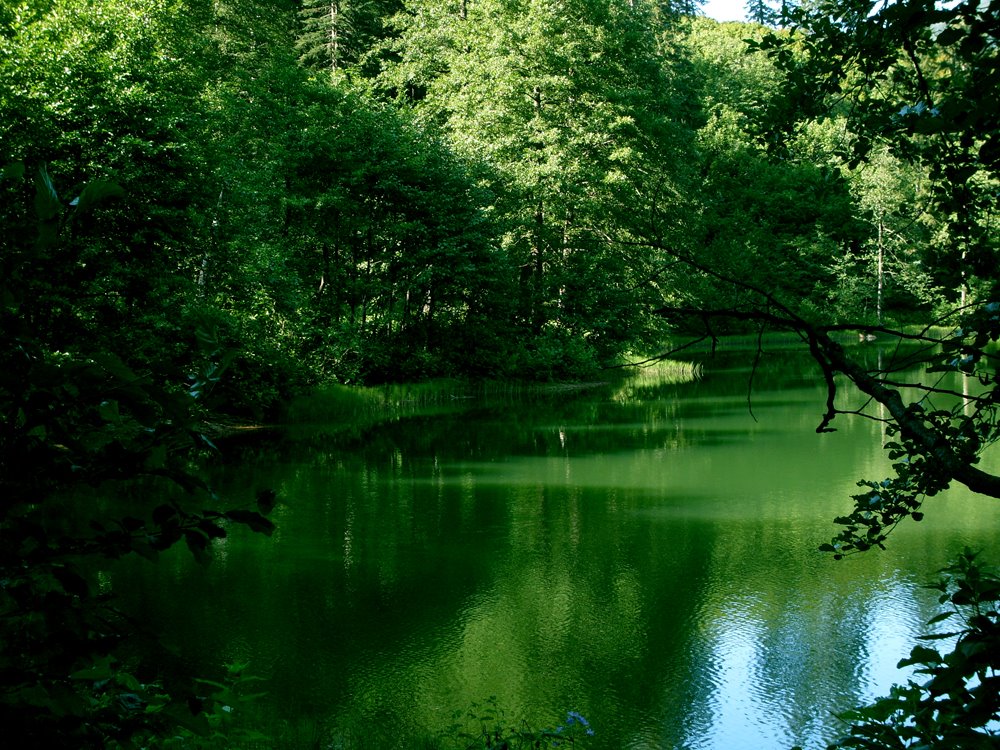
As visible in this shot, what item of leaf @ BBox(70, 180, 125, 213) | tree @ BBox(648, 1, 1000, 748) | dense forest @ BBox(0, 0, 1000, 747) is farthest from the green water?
leaf @ BBox(70, 180, 125, 213)

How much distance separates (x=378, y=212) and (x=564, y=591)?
497 inches

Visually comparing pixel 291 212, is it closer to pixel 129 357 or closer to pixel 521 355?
pixel 521 355

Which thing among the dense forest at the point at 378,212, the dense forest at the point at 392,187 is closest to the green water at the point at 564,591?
the dense forest at the point at 378,212

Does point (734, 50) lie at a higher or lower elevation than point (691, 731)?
higher

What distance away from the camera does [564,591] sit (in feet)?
22.1

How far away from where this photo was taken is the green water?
484 centimetres

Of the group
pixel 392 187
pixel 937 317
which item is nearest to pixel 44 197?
pixel 937 317

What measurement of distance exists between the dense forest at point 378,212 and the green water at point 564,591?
3.79 ft

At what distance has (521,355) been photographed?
66.0 ft

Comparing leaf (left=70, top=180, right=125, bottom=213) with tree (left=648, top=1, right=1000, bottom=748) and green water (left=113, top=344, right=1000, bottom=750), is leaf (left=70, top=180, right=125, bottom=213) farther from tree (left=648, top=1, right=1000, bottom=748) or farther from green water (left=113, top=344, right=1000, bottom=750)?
green water (left=113, top=344, right=1000, bottom=750)

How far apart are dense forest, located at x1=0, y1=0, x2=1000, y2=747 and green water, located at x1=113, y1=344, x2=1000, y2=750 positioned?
1.16 meters

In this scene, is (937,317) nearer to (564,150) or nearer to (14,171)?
(14,171)

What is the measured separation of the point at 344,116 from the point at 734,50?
35.8m

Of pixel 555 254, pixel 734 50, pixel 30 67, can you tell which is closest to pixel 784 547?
pixel 30 67
